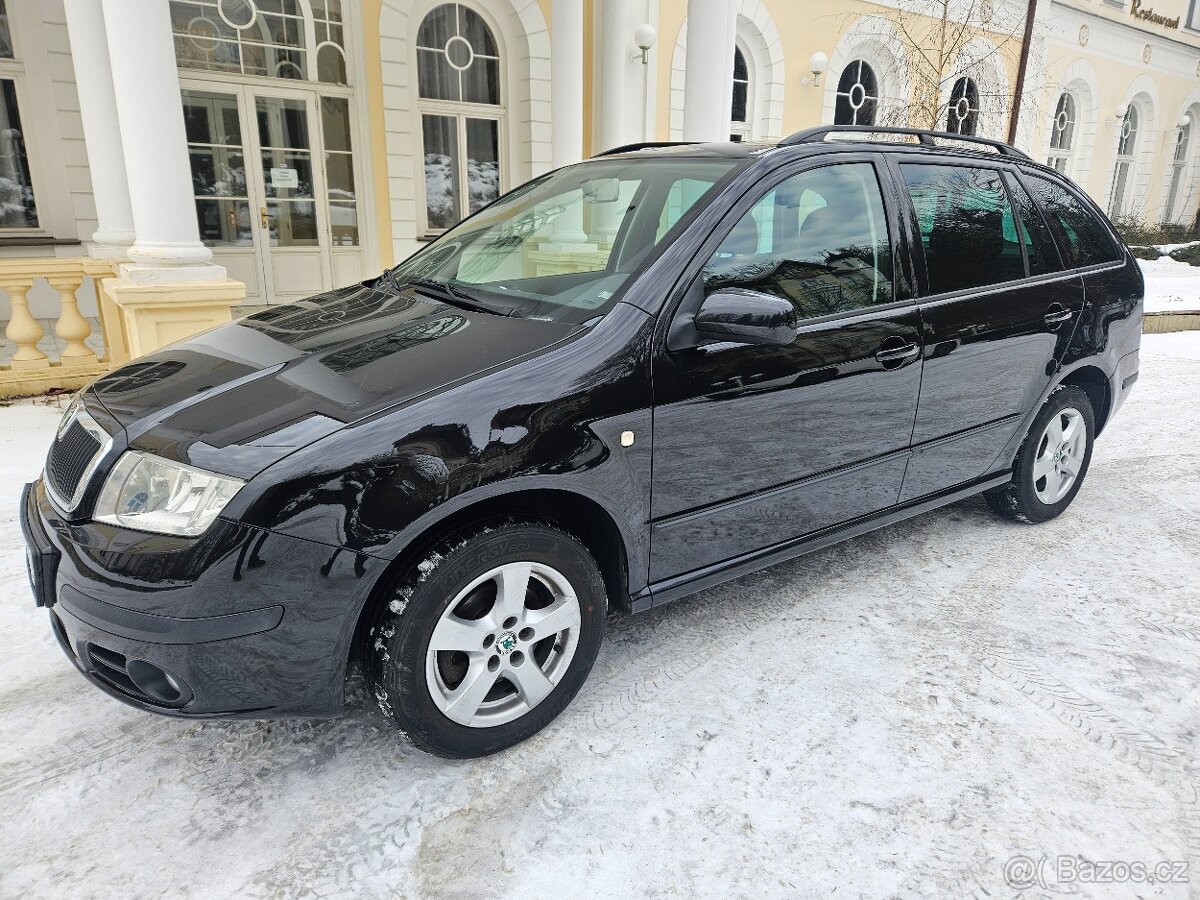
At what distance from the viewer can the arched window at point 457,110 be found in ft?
33.5

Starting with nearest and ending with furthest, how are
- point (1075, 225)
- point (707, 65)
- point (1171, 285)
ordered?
1. point (1075, 225)
2. point (707, 65)
3. point (1171, 285)

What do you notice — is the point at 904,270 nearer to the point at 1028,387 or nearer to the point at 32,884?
the point at 1028,387

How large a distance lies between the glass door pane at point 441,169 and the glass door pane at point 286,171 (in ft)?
4.94

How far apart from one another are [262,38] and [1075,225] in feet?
30.1

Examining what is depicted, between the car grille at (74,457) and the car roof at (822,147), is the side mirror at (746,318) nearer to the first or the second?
the car roof at (822,147)

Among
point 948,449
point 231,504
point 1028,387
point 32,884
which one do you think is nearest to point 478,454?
point 231,504

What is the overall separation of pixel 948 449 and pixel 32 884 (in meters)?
3.24

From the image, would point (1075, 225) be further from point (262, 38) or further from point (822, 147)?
point (262, 38)

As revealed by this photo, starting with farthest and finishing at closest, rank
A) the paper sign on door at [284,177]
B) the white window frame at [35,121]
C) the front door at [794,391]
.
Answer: the paper sign on door at [284,177] < the white window frame at [35,121] < the front door at [794,391]

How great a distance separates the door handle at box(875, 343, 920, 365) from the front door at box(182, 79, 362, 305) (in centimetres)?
874

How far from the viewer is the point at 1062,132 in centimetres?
2048

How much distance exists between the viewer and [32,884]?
1824 millimetres

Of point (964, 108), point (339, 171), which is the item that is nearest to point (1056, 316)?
point (339, 171)

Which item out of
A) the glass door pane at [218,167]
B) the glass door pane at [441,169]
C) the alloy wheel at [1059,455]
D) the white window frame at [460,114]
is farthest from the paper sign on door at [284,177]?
the alloy wheel at [1059,455]
